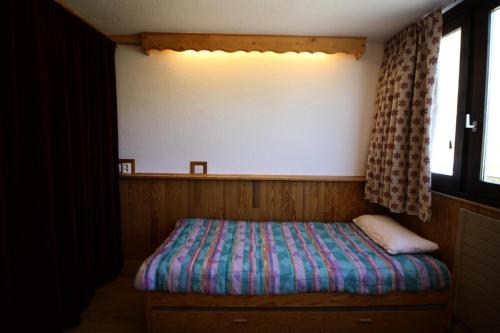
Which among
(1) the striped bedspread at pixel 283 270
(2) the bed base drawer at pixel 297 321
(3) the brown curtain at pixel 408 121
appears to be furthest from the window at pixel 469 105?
(2) the bed base drawer at pixel 297 321

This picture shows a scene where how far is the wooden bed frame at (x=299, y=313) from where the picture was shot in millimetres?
1688

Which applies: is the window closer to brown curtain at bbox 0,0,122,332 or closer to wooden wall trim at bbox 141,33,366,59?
wooden wall trim at bbox 141,33,366,59

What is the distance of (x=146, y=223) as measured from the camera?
2.61 meters

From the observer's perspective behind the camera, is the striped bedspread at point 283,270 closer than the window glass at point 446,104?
Yes

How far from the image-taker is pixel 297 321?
172 centimetres

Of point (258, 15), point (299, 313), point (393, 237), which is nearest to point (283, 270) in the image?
point (299, 313)

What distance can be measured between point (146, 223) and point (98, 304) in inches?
30.1

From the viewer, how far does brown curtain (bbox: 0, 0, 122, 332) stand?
1440mm

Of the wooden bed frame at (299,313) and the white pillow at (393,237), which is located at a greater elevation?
the white pillow at (393,237)

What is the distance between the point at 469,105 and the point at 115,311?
115 inches

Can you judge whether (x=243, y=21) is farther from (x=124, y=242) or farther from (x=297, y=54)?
(x=124, y=242)

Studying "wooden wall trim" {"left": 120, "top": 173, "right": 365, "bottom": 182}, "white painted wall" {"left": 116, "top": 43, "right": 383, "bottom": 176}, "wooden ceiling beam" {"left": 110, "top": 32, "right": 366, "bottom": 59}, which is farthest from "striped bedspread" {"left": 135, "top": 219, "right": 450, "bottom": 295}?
"wooden ceiling beam" {"left": 110, "top": 32, "right": 366, "bottom": 59}

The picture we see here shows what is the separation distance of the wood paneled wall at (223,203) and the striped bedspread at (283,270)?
→ 63cm

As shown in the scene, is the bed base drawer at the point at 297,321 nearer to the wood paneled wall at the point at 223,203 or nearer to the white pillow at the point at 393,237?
the white pillow at the point at 393,237
